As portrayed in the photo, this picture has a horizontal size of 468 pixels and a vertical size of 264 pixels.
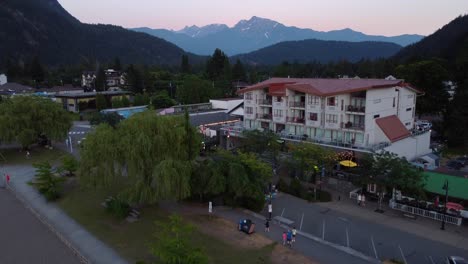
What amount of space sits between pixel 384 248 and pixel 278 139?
1768 centimetres

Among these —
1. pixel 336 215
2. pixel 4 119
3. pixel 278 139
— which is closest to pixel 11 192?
pixel 4 119

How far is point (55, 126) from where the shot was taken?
44938 mm

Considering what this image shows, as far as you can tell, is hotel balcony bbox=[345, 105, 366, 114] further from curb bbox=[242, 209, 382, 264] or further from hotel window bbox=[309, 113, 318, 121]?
curb bbox=[242, 209, 382, 264]

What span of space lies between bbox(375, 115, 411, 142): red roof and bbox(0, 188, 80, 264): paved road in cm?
3128

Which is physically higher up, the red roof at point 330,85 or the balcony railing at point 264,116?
the red roof at point 330,85

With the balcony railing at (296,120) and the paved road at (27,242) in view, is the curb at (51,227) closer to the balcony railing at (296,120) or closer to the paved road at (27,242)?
the paved road at (27,242)

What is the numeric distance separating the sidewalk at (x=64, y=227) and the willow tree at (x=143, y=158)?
3.32 metres

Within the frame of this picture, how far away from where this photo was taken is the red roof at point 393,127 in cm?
3656

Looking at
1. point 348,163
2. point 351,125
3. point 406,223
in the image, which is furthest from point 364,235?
point 351,125

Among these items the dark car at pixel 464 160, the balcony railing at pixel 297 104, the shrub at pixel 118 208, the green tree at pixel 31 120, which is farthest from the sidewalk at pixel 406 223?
the green tree at pixel 31 120

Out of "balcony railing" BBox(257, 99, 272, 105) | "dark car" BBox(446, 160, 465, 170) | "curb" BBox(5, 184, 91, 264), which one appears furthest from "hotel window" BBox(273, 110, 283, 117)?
"curb" BBox(5, 184, 91, 264)

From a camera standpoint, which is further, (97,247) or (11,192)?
(11,192)

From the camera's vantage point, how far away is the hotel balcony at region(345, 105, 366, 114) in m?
35.9

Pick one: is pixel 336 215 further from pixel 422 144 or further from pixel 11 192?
pixel 11 192
